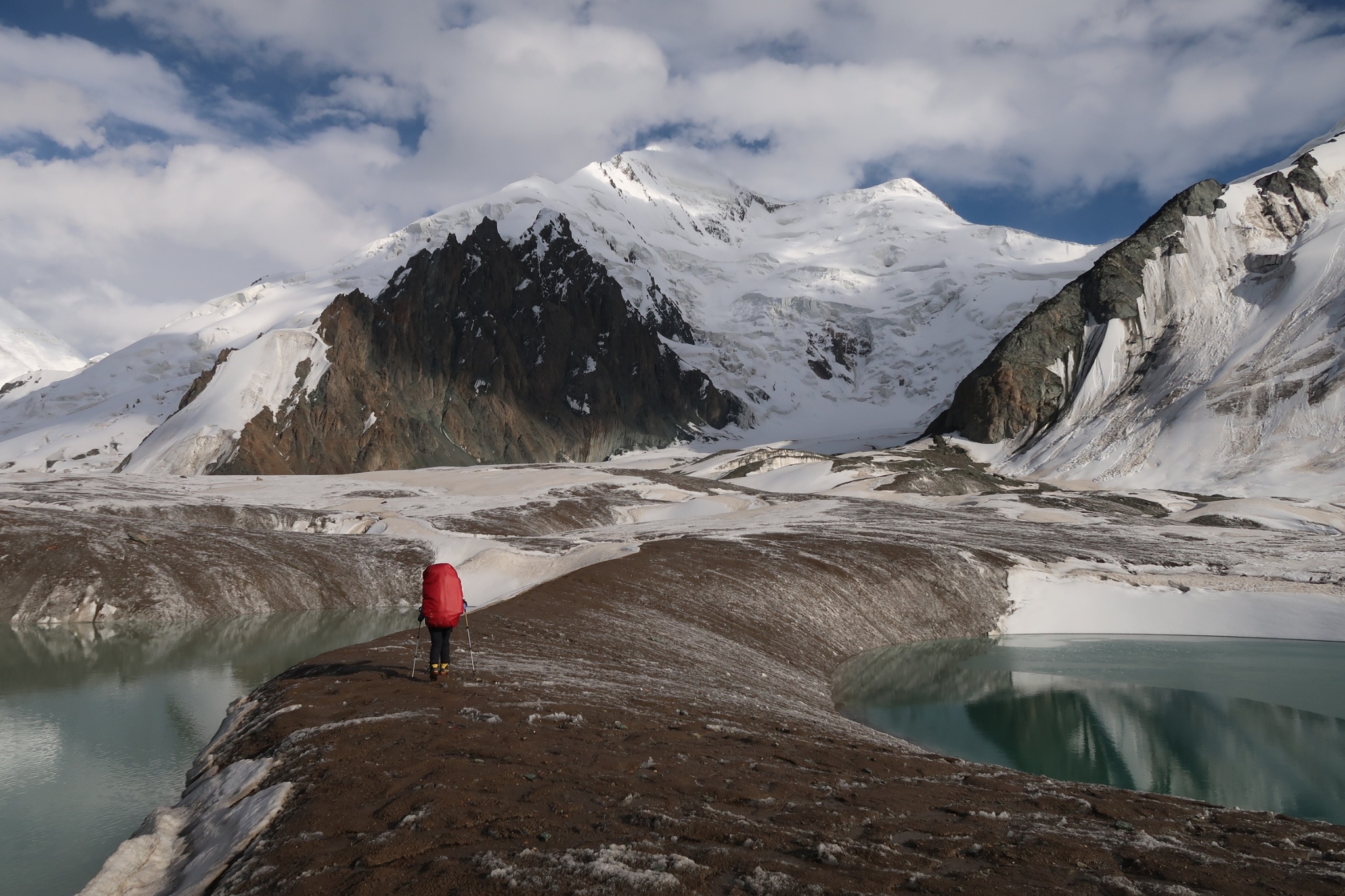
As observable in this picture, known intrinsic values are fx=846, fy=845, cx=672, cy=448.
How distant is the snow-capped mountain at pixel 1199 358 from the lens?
95562 millimetres

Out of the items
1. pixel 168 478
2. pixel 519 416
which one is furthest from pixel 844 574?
pixel 519 416

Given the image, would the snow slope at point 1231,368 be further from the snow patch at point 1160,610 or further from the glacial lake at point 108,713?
the glacial lake at point 108,713

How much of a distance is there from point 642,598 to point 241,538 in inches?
1078

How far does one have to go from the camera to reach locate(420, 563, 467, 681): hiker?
668 inches

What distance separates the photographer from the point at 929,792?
13.9 m

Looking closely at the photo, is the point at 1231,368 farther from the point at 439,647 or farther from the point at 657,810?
the point at 657,810

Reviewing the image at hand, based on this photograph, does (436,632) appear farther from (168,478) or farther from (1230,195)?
(1230,195)

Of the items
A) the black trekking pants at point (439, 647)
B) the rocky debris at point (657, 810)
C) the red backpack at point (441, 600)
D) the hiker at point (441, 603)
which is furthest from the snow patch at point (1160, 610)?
the red backpack at point (441, 600)

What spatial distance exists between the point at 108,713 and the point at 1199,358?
409 ft

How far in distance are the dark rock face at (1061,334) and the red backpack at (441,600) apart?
12827 cm

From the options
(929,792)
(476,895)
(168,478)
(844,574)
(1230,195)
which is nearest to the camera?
(476,895)

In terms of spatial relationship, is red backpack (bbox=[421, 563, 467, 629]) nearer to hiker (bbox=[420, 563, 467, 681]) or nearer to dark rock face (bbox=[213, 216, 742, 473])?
hiker (bbox=[420, 563, 467, 681])

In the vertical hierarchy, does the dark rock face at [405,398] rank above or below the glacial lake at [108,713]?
above

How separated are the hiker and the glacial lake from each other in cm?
590
